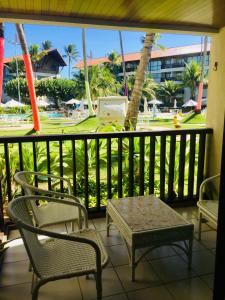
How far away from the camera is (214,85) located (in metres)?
3.59

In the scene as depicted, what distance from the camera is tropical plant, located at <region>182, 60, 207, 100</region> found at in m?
39.2

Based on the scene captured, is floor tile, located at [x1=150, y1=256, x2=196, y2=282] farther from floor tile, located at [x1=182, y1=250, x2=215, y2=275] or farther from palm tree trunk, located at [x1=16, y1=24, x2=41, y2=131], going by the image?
palm tree trunk, located at [x1=16, y1=24, x2=41, y2=131]

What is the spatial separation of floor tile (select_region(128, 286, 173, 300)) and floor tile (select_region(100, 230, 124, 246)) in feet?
2.27

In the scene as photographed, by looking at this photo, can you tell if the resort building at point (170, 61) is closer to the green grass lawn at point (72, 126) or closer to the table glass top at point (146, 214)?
the green grass lawn at point (72, 126)

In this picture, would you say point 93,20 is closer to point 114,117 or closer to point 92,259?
point 92,259

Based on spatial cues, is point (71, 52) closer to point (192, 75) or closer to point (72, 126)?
point (192, 75)

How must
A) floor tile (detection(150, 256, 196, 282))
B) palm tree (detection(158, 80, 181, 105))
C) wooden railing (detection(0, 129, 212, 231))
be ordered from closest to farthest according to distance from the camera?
floor tile (detection(150, 256, 196, 282)) < wooden railing (detection(0, 129, 212, 231)) < palm tree (detection(158, 80, 181, 105))

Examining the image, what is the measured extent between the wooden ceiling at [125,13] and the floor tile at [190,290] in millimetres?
2552

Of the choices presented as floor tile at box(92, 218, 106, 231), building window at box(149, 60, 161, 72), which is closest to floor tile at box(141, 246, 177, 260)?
floor tile at box(92, 218, 106, 231)

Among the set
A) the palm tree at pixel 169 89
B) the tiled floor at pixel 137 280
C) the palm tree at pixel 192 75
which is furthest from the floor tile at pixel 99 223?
the palm tree at pixel 169 89

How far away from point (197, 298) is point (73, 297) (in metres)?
0.89

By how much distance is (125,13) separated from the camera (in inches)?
120

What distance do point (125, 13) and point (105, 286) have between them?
2.76 m

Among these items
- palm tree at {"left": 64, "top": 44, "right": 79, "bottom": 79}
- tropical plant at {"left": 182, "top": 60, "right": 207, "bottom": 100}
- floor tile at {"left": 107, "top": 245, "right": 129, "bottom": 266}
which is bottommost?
floor tile at {"left": 107, "top": 245, "right": 129, "bottom": 266}
